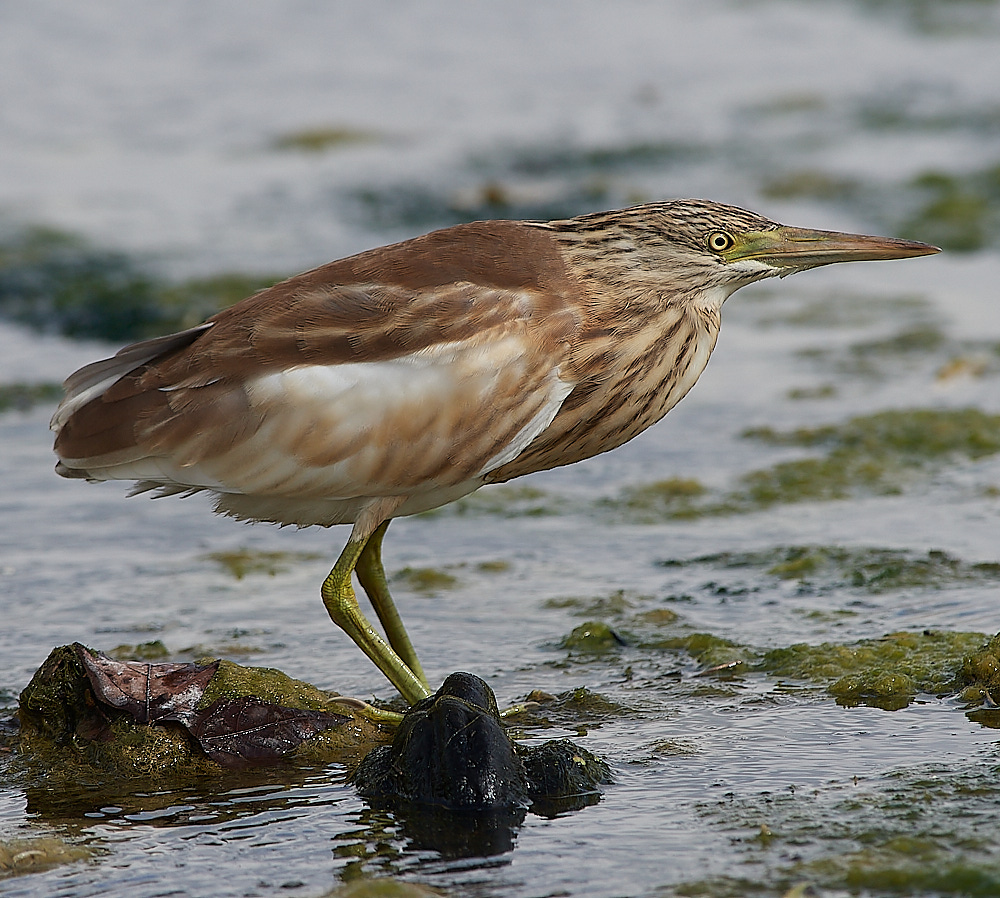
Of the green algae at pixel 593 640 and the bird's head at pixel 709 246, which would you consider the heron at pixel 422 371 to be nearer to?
the bird's head at pixel 709 246

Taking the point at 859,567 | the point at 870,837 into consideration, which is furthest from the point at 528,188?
the point at 870,837

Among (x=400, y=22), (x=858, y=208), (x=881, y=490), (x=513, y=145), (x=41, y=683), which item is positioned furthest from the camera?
(x=400, y=22)

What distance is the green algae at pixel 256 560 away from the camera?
6.03 metres

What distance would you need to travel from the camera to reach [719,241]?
189 inches

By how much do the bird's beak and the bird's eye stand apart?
0.02m

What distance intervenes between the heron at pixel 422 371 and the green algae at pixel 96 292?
4.44 m

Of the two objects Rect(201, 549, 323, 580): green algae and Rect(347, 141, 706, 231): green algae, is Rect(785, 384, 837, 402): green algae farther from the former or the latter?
Rect(347, 141, 706, 231): green algae

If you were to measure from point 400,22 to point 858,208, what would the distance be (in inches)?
273

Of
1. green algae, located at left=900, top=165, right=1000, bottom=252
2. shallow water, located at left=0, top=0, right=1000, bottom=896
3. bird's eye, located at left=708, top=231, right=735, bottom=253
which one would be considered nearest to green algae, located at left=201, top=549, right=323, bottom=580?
shallow water, located at left=0, top=0, right=1000, bottom=896

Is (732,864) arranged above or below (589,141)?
below

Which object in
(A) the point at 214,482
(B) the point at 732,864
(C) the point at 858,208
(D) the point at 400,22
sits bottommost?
(B) the point at 732,864

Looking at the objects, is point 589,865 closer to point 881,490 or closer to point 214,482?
point 214,482

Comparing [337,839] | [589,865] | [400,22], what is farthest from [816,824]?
[400,22]

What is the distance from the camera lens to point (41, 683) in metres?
4.37
